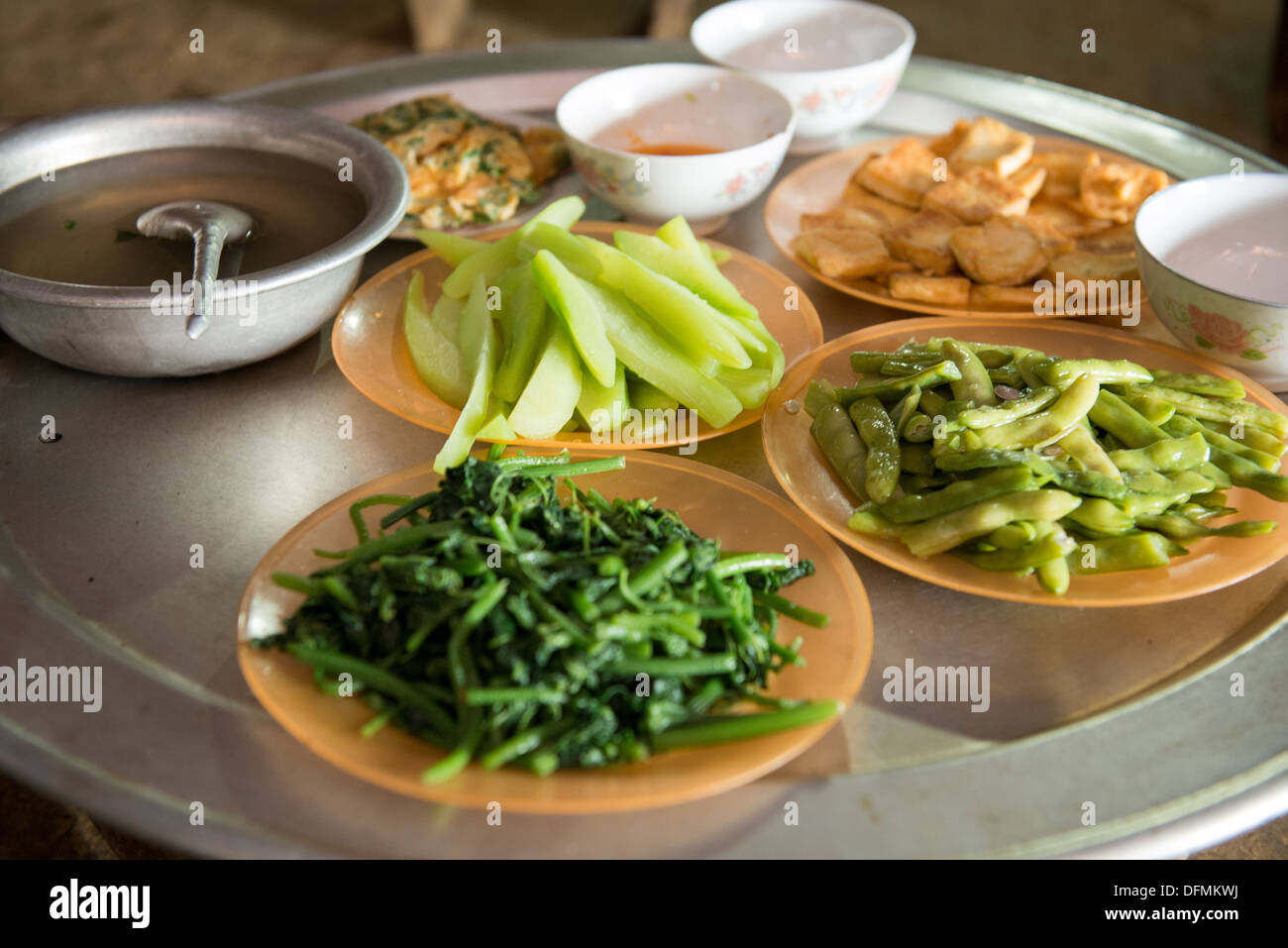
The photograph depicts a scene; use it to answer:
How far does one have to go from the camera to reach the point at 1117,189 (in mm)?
2422

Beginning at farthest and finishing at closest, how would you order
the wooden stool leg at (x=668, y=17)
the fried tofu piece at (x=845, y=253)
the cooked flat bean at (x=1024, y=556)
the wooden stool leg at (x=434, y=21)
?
the wooden stool leg at (x=668, y=17) → the wooden stool leg at (x=434, y=21) → the fried tofu piece at (x=845, y=253) → the cooked flat bean at (x=1024, y=556)

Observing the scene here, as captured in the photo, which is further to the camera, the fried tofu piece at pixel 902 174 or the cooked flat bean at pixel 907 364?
the fried tofu piece at pixel 902 174

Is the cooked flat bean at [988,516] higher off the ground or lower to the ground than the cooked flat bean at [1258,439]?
lower

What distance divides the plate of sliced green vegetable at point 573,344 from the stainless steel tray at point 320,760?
0.12 m

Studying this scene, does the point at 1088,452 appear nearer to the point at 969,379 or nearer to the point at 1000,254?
the point at 969,379

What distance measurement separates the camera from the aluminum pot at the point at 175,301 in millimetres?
1795

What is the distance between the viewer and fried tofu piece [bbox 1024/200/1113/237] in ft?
7.99

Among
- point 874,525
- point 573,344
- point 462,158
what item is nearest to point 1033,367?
point 874,525

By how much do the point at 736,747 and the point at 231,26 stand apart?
7332mm

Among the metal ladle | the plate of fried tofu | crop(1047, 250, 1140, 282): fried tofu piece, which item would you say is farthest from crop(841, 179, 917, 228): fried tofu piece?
the metal ladle

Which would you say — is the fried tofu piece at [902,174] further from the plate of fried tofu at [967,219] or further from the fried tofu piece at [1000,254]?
the fried tofu piece at [1000,254]

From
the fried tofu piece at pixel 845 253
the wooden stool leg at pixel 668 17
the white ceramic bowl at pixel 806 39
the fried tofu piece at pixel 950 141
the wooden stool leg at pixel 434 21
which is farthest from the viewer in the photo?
the wooden stool leg at pixel 668 17

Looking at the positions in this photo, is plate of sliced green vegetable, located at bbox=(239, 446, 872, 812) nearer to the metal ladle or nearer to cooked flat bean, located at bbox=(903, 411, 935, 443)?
cooked flat bean, located at bbox=(903, 411, 935, 443)

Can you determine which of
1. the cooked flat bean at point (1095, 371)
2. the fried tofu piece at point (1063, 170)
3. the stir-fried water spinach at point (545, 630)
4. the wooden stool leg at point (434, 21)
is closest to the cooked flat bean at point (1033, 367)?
the cooked flat bean at point (1095, 371)
